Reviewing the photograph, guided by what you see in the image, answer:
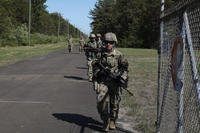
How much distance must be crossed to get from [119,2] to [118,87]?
94.3 metres

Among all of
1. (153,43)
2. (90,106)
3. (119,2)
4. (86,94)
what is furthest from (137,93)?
(119,2)

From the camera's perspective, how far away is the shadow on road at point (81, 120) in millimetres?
11249

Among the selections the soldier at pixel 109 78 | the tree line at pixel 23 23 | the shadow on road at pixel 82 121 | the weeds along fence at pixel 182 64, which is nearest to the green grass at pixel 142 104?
the shadow on road at pixel 82 121

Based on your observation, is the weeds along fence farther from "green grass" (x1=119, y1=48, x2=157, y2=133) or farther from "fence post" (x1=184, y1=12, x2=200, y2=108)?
"green grass" (x1=119, y1=48, x2=157, y2=133)

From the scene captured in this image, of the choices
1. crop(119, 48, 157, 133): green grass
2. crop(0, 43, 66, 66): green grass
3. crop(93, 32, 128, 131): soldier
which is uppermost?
crop(93, 32, 128, 131): soldier

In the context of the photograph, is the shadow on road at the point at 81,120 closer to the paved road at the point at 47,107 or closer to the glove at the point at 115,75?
the paved road at the point at 47,107

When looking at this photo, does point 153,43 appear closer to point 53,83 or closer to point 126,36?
point 126,36

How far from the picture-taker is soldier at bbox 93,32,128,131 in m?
10.4

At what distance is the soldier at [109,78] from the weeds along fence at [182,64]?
1.13 metres

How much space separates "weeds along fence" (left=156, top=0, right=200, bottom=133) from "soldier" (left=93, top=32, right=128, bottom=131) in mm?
1131

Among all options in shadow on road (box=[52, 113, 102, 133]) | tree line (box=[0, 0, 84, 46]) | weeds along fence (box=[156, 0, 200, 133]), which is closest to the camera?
weeds along fence (box=[156, 0, 200, 133])

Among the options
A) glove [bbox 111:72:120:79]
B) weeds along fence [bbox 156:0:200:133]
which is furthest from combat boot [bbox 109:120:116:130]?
weeds along fence [bbox 156:0:200:133]

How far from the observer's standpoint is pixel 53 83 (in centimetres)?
2050

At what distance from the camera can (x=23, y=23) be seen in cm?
11362
